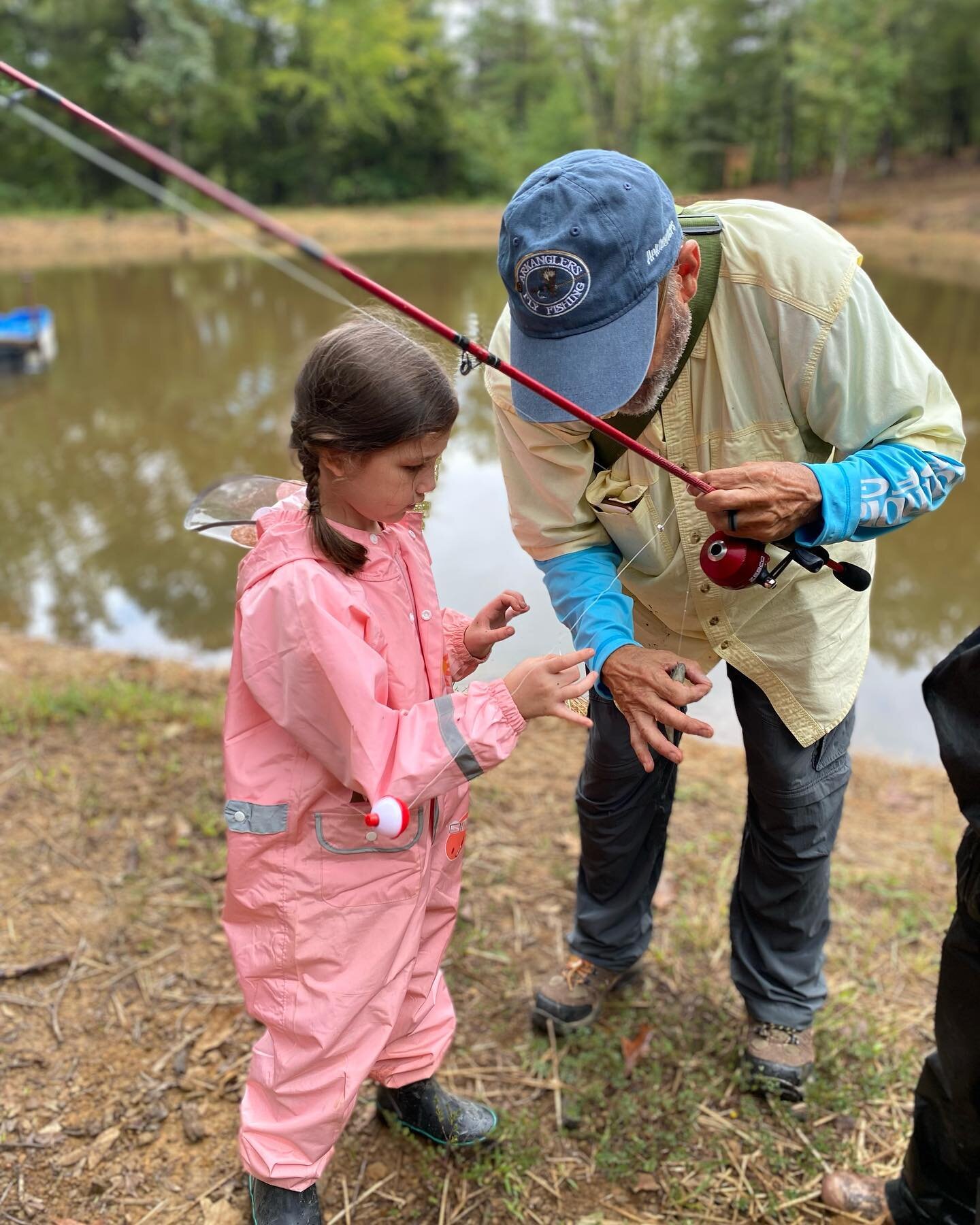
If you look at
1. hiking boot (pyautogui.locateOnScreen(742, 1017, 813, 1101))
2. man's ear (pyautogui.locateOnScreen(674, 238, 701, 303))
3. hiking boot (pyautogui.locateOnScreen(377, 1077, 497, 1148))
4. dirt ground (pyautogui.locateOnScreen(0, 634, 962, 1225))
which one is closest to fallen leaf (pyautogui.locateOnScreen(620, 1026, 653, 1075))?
dirt ground (pyautogui.locateOnScreen(0, 634, 962, 1225))

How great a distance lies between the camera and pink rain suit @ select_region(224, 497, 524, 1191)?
63.3 inches

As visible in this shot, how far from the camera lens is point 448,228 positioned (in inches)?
1186

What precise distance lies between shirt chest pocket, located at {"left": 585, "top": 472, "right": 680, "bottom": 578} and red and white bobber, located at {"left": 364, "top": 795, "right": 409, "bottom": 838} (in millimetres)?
835

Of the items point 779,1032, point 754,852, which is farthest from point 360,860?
point 779,1032

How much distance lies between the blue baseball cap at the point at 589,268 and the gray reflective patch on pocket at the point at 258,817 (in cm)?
86

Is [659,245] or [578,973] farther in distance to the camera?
[578,973]

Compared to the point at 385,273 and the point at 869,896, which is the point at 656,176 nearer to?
the point at 869,896

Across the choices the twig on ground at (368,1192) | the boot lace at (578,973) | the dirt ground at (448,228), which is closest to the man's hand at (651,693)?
the boot lace at (578,973)

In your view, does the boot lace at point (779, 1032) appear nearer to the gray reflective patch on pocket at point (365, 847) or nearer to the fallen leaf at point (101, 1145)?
the gray reflective patch on pocket at point (365, 847)

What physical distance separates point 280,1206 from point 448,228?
3108cm

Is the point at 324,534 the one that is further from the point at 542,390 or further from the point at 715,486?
the point at 715,486

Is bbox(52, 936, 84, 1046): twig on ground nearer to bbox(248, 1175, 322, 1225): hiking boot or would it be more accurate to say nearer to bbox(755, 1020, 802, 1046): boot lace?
bbox(248, 1175, 322, 1225): hiking boot

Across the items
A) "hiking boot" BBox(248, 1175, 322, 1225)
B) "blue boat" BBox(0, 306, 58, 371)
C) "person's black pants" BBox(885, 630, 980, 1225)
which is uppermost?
"person's black pants" BBox(885, 630, 980, 1225)

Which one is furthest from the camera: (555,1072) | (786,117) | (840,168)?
(840,168)
